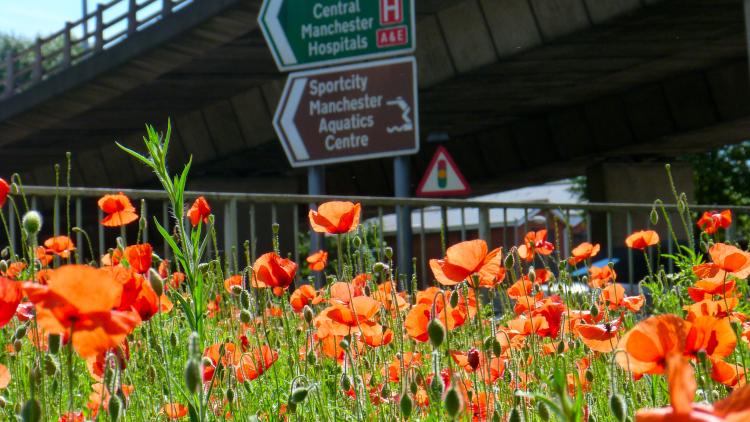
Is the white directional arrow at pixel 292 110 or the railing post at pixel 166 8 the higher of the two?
the railing post at pixel 166 8

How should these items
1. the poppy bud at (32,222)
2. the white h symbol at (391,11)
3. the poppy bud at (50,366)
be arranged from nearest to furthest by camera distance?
1. the poppy bud at (32,222)
2. the poppy bud at (50,366)
3. the white h symbol at (391,11)

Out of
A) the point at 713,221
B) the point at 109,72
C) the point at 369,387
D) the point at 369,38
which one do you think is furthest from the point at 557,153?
the point at 369,387

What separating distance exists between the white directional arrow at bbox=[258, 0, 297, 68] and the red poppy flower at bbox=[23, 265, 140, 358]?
430 inches

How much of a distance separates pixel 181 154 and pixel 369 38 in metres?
10.9

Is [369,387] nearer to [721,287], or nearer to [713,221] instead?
[721,287]

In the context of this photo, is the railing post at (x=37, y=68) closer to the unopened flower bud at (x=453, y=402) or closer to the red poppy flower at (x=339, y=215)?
the red poppy flower at (x=339, y=215)

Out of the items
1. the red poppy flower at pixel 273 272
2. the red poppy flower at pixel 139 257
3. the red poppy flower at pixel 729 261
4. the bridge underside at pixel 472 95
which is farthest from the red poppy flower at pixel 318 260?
the bridge underside at pixel 472 95

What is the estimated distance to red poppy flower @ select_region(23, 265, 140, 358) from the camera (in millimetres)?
1327

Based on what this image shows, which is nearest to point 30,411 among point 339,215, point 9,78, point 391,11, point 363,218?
point 339,215

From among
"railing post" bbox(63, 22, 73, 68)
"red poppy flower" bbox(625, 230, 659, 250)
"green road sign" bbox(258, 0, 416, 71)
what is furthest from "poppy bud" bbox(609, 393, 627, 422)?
"railing post" bbox(63, 22, 73, 68)

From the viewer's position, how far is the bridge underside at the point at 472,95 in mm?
14633

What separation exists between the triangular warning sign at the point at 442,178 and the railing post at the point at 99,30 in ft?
28.7

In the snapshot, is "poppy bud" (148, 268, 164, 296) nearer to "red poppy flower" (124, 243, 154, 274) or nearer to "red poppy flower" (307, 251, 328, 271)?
"red poppy flower" (124, 243, 154, 274)

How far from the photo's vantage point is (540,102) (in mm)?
19641
